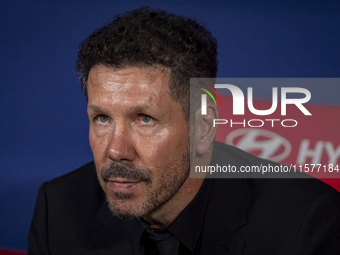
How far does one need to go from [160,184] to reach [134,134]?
23cm

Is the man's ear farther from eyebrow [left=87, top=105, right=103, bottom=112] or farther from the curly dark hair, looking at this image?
eyebrow [left=87, top=105, right=103, bottom=112]

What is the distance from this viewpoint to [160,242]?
160 centimetres

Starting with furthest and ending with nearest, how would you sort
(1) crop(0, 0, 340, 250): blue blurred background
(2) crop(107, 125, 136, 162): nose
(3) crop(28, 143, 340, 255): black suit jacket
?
(1) crop(0, 0, 340, 250): blue blurred background, (3) crop(28, 143, 340, 255): black suit jacket, (2) crop(107, 125, 136, 162): nose

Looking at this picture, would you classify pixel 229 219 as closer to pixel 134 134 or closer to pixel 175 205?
pixel 175 205

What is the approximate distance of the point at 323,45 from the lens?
228 cm

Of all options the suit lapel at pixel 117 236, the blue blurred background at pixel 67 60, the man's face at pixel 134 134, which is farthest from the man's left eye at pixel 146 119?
→ the blue blurred background at pixel 67 60

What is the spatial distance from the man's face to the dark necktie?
207 millimetres

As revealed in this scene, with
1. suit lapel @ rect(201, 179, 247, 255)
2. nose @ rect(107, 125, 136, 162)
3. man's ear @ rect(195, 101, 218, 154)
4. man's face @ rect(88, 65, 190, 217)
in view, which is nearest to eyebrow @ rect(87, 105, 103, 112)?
man's face @ rect(88, 65, 190, 217)

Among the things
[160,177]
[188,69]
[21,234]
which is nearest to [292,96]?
[188,69]

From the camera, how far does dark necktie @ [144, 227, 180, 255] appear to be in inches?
61.8

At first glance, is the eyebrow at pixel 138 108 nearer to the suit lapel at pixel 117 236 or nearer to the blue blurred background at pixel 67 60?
the suit lapel at pixel 117 236

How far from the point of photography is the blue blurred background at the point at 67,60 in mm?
2281

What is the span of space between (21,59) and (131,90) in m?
1.45

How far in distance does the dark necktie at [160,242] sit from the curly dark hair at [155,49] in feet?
1.72
